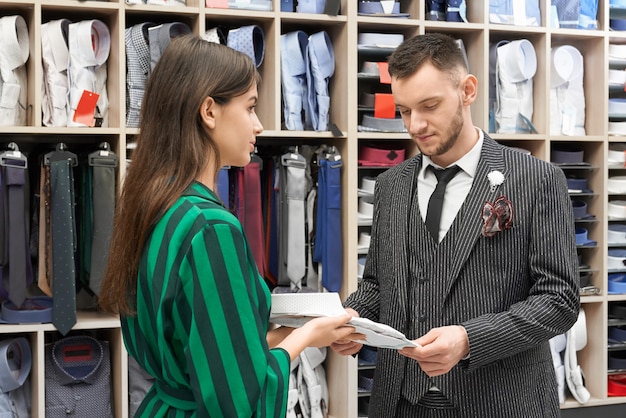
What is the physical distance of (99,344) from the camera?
3.61 meters

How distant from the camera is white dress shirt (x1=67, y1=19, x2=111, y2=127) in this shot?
136 inches

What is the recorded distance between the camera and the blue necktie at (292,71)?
3.71m

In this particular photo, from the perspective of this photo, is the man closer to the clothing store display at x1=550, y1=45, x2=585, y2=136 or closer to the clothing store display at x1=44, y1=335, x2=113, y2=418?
the clothing store display at x1=44, y1=335, x2=113, y2=418

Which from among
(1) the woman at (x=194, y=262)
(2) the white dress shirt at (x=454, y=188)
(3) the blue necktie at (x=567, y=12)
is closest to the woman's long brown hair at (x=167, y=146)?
(1) the woman at (x=194, y=262)

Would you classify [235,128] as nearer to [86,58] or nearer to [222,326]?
[222,326]

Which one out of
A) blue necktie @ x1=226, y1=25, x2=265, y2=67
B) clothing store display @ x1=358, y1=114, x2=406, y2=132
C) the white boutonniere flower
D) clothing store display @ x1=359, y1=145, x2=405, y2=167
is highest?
blue necktie @ x1=226, y1=25, x2=265, y2=67

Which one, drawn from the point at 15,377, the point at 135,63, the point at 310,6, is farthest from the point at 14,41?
the point at 15,377

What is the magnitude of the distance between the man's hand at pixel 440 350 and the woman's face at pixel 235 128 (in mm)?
599

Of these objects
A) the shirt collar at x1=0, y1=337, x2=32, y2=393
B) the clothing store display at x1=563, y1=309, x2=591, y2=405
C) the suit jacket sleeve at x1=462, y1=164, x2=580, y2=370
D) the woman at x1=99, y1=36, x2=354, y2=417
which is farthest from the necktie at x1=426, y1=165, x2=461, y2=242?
the clothing store display at x1=563, y1=309, x2=591, y2=405

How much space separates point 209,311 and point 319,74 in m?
2.54

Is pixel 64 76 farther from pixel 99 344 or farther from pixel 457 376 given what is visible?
pixel 457 376

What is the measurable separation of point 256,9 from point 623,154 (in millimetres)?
2036

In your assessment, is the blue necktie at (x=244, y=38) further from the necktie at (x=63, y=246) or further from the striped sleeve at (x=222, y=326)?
the striped sleeve at (x=222, y=326)

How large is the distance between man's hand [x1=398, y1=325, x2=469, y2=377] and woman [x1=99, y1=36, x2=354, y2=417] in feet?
0.94
